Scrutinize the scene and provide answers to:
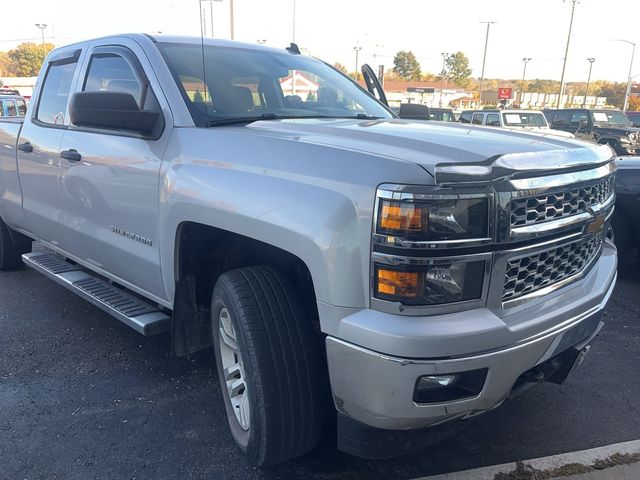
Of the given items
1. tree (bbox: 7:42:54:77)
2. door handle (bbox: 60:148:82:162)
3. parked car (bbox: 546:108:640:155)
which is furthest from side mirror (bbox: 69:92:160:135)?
tree (bbox: 7:42:54:77)

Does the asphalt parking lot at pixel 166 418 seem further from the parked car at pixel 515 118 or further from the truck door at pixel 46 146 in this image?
the parked car at pixel 515 118

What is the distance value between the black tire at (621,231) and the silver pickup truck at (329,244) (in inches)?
94.0

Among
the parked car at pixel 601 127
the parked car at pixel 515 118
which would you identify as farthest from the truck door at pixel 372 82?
the parked car at pixel 515 118

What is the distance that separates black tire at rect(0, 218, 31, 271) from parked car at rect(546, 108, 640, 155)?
490 inches

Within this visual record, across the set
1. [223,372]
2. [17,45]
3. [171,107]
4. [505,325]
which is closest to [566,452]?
[505,325]

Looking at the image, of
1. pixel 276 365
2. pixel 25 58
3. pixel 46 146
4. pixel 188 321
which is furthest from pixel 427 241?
pixel 25 58

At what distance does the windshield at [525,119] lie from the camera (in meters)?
15.6

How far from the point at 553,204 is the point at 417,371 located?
0.85 m

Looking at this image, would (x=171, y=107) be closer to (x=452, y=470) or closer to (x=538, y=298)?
(x=538, y=298)

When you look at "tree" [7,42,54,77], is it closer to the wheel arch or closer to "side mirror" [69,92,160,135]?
"side mirror" [69,92,160,135]

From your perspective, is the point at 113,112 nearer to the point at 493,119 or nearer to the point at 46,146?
the point at 46,146

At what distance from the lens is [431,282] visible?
6.00 feet

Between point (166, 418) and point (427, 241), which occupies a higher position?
point (427, 241)

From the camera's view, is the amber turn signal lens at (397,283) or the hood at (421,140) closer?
the amber turn signal lens at (397,283)
